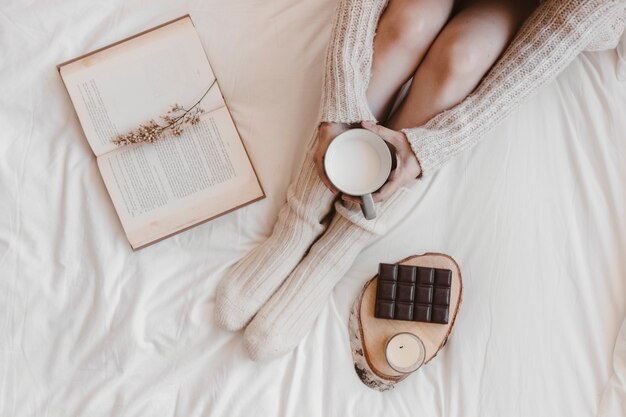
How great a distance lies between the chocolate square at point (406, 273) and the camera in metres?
0.87

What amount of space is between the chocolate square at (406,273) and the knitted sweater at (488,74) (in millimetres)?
145

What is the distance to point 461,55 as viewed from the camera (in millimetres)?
843

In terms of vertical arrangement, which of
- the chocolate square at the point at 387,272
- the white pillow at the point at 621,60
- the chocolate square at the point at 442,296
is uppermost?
the white pillow at the point at 621,60

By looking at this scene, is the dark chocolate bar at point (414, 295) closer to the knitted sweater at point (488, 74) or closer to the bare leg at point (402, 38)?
the knitted sweater at point (488, 74)

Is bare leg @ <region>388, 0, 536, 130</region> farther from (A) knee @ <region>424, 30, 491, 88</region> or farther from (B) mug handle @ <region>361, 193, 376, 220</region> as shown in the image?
(B) mug handle @ <region>361, 193, 376, 220</region>

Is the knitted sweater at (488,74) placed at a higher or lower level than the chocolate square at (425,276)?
higher

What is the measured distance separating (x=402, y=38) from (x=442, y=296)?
15.2 inches

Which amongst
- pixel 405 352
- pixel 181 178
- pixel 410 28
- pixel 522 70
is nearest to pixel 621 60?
pixel 522 70

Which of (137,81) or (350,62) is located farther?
(137,81)

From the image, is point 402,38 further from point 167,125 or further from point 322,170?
point 167,125

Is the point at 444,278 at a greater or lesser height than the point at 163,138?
lesser

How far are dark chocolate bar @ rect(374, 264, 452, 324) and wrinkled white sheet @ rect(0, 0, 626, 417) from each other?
5 centimetres

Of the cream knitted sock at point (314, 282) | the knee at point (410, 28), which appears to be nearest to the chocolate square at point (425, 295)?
the cream knitted sock at point (314, 282)

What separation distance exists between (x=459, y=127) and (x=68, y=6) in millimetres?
665
